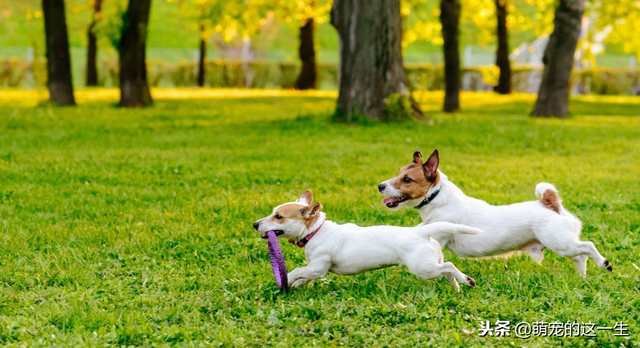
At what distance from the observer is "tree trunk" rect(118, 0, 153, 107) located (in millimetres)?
17703

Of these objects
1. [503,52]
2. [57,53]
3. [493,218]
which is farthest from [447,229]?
[503,52]

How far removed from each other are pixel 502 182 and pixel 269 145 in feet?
13.3

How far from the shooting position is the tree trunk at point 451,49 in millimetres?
19500

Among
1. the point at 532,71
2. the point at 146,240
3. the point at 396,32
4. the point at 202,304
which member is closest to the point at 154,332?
the point at 202,304

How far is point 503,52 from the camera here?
30625 mm

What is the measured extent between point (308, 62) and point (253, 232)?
2556cm

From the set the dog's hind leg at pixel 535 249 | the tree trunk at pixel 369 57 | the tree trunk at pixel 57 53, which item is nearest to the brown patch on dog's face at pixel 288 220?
the dog's hind leg at pixel 535 249

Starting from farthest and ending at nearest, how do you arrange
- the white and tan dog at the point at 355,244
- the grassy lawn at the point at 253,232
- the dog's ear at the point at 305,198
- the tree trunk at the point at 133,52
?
the tree trunk at the point at 133,52 < the dog's ear at the point at 305,198 < the white and tan dog at the point at 355,244 < the grassy lawn at the point at 253,232

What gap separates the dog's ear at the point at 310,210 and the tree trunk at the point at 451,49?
15.6 meters

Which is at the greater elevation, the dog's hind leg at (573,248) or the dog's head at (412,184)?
the dog's head at (412,184)

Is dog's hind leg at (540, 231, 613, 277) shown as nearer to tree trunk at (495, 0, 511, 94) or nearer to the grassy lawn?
the grassy lawn

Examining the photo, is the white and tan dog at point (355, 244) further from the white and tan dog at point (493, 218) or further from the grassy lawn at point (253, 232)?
the white and tan dog at point (493, 218)

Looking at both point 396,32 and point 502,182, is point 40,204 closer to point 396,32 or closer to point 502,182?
point 502,182

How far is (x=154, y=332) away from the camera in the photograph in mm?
4254
